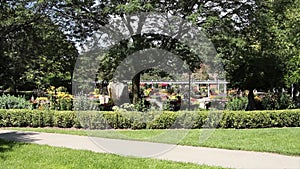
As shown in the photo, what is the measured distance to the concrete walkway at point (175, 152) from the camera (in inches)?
254

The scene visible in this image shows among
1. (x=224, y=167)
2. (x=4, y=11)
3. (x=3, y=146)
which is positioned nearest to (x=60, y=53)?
(x=4, y=11)

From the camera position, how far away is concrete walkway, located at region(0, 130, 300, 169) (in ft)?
21.2

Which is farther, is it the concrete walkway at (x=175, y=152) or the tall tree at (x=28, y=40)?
the tall tree at (x=28, y=40)

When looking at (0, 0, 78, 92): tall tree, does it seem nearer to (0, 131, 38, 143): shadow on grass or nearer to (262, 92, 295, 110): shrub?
(0, 131, 38, 143): shadow on grass

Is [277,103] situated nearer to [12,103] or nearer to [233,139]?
[233,139]

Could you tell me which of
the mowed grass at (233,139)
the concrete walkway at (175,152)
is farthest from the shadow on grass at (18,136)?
the mowed grass at (233,139)

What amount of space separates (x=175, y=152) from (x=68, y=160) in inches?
83.6

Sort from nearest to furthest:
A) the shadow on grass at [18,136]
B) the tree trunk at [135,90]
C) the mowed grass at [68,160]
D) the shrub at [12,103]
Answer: the mowed grass at [68,160] < the shadow on grass at [18,136] < the shrub at [12,103] < the tree trunk at [135,90]

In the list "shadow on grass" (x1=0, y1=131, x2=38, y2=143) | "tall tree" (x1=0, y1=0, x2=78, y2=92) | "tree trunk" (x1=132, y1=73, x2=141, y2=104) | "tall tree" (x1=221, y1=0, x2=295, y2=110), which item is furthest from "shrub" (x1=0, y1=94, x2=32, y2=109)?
"tall tree" (x1=221, y1=0, x2=295, y2=110)

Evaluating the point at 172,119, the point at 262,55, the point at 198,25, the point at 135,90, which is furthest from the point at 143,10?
the point at 262,55

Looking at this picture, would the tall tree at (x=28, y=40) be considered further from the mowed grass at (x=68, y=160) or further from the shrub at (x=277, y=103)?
the shrub at (x=277, y=103)

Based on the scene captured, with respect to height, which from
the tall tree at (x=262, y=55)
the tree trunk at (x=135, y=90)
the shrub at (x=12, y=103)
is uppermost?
the tall tree at (x=262, y=55)

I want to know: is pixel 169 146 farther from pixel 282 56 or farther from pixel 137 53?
pixel 282 56

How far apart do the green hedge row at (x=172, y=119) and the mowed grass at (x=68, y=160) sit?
4.04 m
